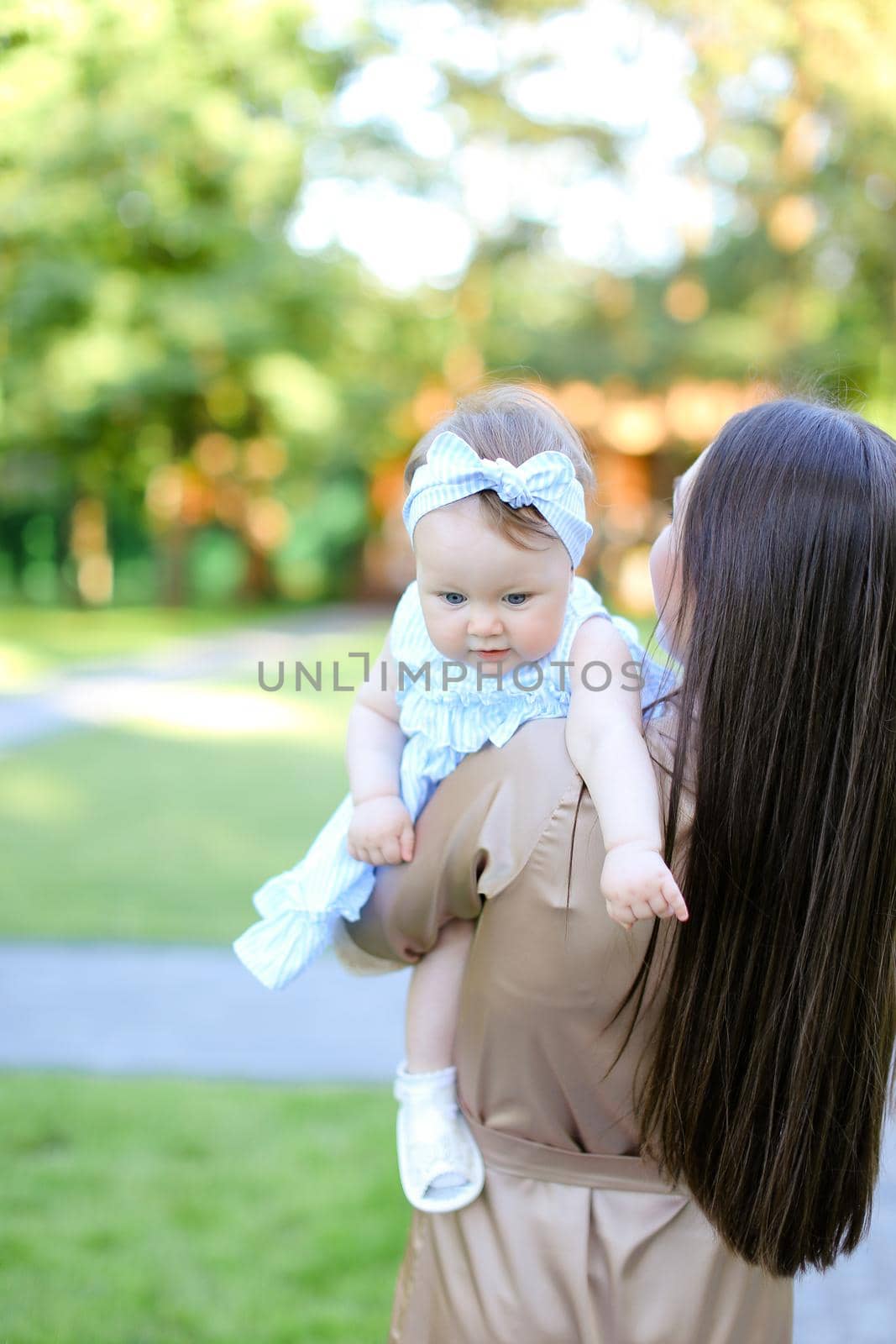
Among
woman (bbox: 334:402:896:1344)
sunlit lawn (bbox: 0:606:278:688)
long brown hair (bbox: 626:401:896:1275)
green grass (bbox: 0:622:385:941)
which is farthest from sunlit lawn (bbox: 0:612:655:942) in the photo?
Answer: long brown hair (bbox: 626:401:896:1275)

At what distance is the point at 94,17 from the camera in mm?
3072

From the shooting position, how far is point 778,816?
1331 mm

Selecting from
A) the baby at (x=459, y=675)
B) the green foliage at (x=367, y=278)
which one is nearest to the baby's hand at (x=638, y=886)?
the baby at (x=459, y=675)

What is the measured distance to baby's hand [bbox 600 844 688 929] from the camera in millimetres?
1240

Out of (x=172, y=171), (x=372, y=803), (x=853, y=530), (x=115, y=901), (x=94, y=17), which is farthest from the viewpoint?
(x=172, y=171)

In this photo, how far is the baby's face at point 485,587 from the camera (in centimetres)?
151

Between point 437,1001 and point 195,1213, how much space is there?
1.73m

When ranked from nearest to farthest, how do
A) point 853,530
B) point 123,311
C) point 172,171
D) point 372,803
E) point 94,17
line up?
point 853,530 → point 372,803 → point 94,17 → point 172,171 → point 123,311

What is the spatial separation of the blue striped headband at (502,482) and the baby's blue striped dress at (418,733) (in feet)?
0.43

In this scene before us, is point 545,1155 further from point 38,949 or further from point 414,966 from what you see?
point 38,949

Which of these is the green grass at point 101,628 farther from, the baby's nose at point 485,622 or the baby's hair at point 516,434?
the baby's nose at point 485,622

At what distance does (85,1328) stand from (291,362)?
60.6 feet

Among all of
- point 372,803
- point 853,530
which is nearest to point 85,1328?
point 372,803

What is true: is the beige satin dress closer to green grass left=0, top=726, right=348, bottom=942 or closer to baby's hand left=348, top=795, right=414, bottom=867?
baby's hand left=348, top=795, right=414, bottom=867
